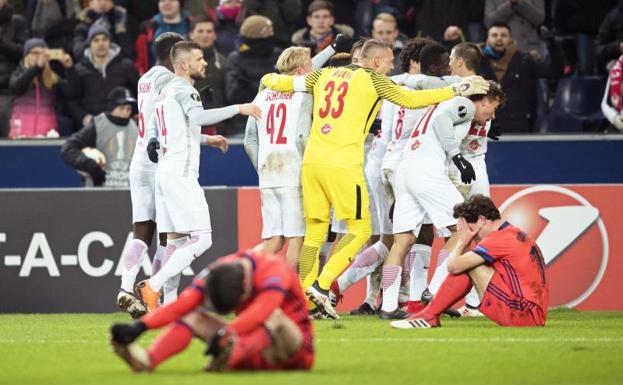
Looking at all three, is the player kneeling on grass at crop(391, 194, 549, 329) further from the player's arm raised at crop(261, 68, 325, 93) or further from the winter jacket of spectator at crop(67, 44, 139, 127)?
the winter jacket of spectator at crop(67, 44, 139, 127)

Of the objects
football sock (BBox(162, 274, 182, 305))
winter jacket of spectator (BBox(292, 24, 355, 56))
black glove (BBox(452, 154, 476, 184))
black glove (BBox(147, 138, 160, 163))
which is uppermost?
winter jacket of spectator (BBox(292, 24, 355, 56))

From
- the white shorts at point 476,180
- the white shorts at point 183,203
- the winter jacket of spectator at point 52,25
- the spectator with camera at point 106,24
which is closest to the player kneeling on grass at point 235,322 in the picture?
the white shorts at point 183,203

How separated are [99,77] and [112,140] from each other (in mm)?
1746

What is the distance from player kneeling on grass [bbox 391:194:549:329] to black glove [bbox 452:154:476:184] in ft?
3.43

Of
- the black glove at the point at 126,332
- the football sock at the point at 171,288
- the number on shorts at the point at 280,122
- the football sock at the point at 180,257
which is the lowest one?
the football sock at the point at 171,288

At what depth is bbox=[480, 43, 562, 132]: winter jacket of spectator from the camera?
16.5 meters

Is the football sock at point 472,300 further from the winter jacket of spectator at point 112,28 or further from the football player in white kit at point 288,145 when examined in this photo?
the winter jacket of spectator at point 112,28

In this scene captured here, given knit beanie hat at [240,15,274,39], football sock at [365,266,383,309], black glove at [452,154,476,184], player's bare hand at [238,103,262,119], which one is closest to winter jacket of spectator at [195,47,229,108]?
knit beanie hat at [240,15,274,39]

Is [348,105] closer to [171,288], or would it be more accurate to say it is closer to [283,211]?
[283,211]

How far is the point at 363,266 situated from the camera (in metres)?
13.3

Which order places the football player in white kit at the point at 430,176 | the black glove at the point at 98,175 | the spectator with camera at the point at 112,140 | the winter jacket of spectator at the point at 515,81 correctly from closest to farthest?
the football player in white kit at the point at 430,176, the black glove at the point at 98,175, the spectator with camera at the point at 112,140, the winter jacket of spectator at the point at 515,81

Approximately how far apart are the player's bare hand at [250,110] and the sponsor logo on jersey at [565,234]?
128 inches

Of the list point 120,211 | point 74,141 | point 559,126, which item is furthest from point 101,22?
point 559,126

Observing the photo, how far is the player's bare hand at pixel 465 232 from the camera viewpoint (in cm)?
1102
